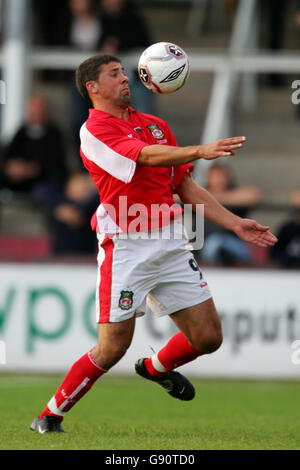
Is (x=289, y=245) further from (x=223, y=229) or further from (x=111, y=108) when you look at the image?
(x=111, y=108)

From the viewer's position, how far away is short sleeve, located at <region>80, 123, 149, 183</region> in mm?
6590

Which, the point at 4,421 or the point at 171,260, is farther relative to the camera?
the point at 4,421

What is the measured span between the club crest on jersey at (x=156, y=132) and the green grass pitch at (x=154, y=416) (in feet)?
6.57

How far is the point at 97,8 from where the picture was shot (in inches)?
649

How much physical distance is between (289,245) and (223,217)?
4966 millimetres

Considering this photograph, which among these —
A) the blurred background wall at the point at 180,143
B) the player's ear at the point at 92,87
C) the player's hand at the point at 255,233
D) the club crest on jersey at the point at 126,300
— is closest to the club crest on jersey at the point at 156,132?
the player's ear at the point at 92,87

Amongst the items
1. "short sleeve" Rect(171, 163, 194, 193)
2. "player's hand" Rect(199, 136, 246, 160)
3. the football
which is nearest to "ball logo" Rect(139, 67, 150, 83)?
the football

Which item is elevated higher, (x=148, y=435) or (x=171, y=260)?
(x=171, y=260)

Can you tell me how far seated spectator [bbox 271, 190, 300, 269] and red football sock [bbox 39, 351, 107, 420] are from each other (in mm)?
5395

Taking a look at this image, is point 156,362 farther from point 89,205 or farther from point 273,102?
point 273,102

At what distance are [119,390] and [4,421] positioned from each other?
315 centimetres

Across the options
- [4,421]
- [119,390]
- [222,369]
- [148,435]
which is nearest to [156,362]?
[148,435]

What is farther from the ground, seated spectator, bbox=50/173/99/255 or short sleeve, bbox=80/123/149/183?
short sleeve, bbox=80/123/149/183

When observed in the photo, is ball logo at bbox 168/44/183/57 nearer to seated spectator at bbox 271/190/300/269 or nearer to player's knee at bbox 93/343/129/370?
player's knee at bbox 93/343/129/370
